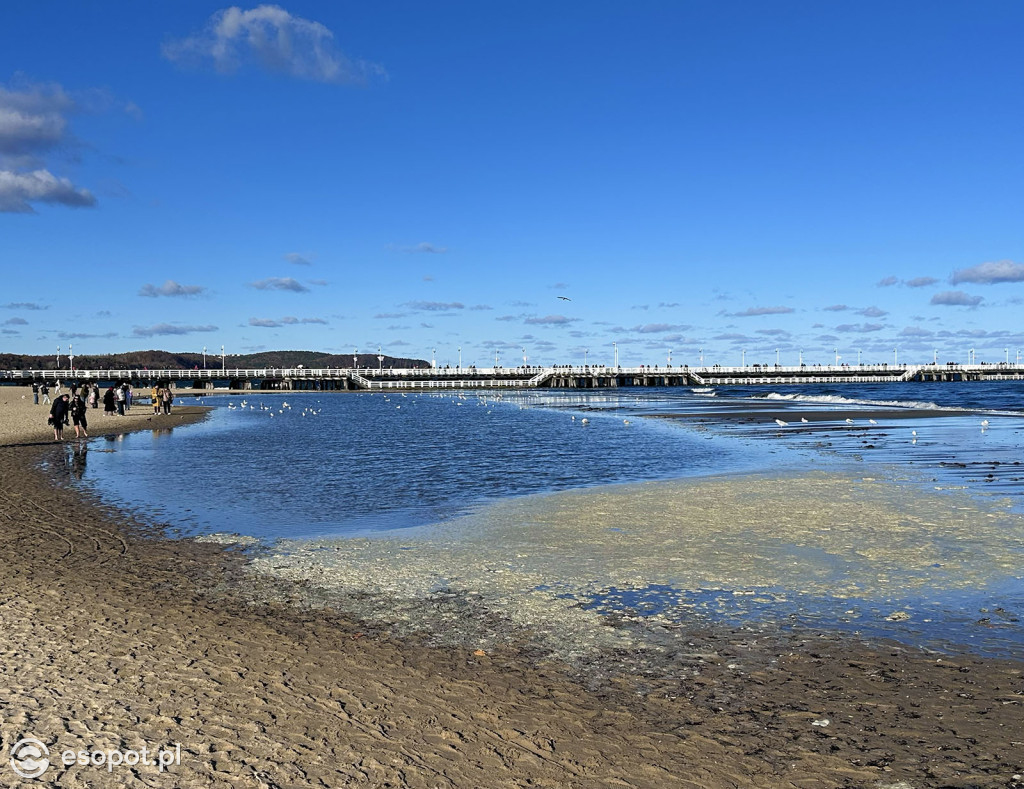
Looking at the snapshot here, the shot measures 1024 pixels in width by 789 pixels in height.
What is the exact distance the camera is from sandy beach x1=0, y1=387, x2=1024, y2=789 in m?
4.97

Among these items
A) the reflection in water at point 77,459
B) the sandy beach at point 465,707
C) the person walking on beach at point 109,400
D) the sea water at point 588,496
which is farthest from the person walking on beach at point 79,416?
the sandy beach at point 465,707

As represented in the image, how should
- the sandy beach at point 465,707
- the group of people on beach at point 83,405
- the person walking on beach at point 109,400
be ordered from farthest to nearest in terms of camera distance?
1. the person walking on beach at point 109,400
2. the group of people on beach at point 83,405
3. the sandy beach at point 465,707

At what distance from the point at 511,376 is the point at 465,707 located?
471ft

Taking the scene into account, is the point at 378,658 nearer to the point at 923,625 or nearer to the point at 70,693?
the point at 70,693

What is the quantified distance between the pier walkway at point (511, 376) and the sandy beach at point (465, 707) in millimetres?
118257

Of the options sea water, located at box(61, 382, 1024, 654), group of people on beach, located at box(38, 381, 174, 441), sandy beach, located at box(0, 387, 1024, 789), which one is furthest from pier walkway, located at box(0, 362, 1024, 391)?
sandy beach, located at box(0, 387, 1024, 789)

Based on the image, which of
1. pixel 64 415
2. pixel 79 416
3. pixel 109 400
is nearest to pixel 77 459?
pixel 64 415

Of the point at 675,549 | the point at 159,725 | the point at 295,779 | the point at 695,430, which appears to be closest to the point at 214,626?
the point at 159,725

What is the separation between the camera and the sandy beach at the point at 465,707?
497 centimetres

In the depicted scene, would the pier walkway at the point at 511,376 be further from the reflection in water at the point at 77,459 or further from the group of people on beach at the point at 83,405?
the reflection in water at the point at 77,459

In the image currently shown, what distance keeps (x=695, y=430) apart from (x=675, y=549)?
985 inches

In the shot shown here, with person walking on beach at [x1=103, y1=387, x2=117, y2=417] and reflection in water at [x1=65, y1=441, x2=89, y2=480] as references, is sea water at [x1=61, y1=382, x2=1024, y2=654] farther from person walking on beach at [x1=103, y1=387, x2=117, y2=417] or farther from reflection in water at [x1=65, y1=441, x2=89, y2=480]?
person walking on beach at [x1=103, y1=387, x2=117, y2=417]

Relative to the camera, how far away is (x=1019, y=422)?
37.6 meters

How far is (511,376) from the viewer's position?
490ft
